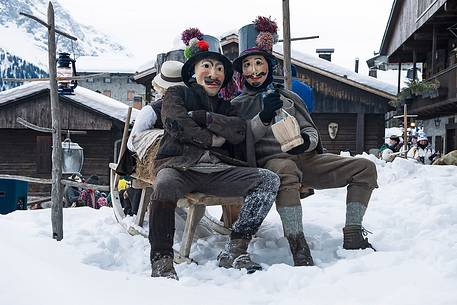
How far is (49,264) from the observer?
8.96 feet

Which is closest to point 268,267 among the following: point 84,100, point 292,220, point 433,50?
point 292,220

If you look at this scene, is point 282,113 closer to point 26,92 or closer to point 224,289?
point 224,289

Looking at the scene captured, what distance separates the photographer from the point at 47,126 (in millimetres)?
18688

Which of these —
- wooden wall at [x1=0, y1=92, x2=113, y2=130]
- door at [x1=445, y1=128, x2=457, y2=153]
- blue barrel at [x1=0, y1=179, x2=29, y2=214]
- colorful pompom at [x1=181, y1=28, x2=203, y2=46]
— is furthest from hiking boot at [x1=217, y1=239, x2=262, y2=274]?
door at [x1=445, y1=128, x2=457, y2=153]

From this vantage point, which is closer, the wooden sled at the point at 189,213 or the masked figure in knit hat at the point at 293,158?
the masked figure in knit hat at the point at 293,158

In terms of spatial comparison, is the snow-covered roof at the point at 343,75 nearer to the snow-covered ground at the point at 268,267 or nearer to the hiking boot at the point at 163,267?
the snow-covered ground at the point at 268,267

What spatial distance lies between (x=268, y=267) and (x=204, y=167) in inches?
31.6

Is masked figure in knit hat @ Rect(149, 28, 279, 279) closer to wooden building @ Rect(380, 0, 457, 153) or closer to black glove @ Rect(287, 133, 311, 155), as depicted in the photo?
black glove @ Rect(287, 133, 311, 155)

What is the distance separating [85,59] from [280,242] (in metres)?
48.2

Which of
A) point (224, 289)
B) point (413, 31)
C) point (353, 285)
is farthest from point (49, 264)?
point (413, 31)

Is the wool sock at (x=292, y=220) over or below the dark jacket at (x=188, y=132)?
below

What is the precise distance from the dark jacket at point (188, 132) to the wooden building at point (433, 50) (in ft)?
39.6

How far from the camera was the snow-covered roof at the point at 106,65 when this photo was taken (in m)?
44.1

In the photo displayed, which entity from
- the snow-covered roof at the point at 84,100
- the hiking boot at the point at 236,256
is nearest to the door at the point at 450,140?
the snow-covered roof at the point at 84,100
